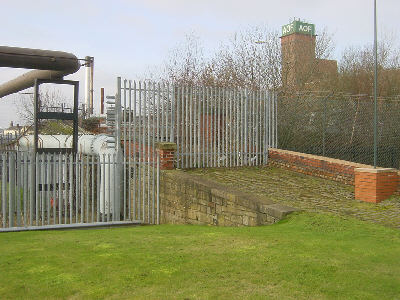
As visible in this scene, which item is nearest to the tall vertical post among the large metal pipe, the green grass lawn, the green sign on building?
the large metal pipe

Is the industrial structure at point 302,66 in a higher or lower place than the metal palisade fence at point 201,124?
higher

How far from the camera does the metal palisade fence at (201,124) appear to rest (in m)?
10.6

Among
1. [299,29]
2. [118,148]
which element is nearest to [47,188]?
[118,148]

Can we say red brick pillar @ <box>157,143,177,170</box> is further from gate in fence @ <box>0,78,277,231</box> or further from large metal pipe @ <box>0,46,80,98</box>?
large metal pipe @ <box>0,46,80,98</box>

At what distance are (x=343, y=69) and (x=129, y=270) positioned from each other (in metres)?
18.3

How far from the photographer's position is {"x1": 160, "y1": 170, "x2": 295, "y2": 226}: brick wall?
7504mm

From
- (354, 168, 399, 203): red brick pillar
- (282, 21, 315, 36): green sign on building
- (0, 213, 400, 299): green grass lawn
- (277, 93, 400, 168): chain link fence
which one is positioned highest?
(282, 21, 315, 36): green sign on building

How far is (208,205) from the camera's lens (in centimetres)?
878

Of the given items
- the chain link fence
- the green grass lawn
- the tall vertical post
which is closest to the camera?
the green grass lawn

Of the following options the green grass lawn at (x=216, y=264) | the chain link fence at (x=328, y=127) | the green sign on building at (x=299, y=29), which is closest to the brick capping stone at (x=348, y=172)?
the chain link fence at (x=328, y=127)

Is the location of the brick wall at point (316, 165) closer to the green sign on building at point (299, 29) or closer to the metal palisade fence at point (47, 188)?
the metal palisade fence at point (47, 188)

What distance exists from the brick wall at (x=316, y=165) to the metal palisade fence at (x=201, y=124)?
1.66ft

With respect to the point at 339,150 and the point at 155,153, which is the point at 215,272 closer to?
the point at 155,153

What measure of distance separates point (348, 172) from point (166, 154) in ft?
14.3
